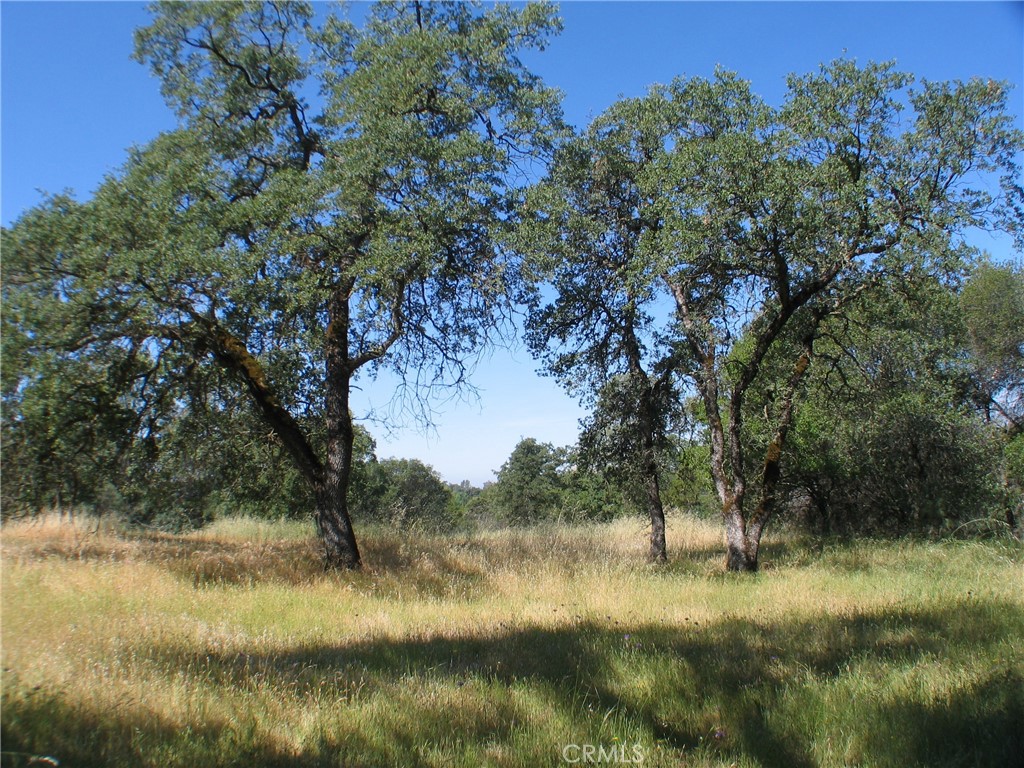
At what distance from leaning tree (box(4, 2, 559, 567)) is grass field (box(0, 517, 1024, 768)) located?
325cm

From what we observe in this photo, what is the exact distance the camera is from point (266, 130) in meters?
11.1

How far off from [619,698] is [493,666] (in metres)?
1.21

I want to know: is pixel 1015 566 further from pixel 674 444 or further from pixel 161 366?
pixel 161 366

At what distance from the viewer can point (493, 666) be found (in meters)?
5.61

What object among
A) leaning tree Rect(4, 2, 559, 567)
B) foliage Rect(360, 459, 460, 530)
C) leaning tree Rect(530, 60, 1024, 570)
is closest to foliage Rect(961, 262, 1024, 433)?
leaning tree Rect(530, 60, 1024, 570)

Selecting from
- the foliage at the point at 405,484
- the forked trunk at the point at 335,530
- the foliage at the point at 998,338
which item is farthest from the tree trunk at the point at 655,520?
the foliage at the point at 405,484

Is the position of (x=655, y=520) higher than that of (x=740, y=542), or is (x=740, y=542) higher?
(x=655, y=520)

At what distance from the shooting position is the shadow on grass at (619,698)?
152 inches

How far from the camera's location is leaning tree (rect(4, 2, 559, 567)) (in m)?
8.79

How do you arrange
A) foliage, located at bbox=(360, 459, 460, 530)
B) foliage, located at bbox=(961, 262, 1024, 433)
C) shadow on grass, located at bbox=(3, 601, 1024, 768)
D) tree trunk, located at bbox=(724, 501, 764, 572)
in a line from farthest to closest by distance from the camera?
foliage, located at bbox=(360, 459, 460, 530), foliage, located at bbox=(961, 262, 1024, 433), tree trunk, located at bbox=(724, 501, 764, 572), shadow on grass, located at bbox=(3, 601, 1024, 768)

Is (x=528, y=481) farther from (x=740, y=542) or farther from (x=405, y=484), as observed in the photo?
(x=740, y=542)

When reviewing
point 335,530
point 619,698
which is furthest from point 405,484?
point 619,698

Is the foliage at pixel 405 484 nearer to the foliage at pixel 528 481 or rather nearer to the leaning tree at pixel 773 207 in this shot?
the foliage at pixel 528 481

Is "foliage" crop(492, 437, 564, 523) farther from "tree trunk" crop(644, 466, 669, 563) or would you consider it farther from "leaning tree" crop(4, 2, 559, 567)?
"leaning tree" crop(4, 2, 559, 567)
